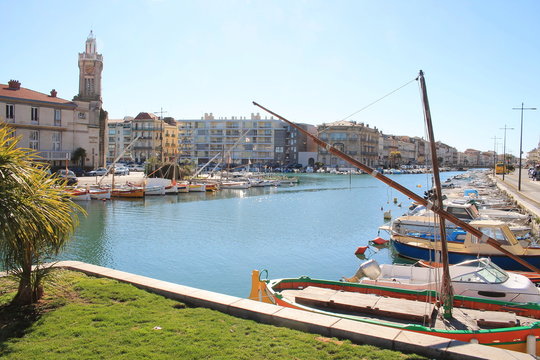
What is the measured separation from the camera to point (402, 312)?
1042cm

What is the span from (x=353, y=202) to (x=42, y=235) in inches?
1912

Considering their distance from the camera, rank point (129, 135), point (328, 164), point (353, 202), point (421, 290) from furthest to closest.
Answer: point (328, 164), point (129, 135), point (353, 202), point (421, 290)

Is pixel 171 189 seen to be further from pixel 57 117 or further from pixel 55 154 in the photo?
pixel 57 117

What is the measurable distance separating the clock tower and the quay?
7797 centimetres

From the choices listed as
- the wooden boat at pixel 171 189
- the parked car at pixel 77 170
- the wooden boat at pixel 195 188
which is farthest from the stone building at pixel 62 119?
the wooden boat at pixel 195 188

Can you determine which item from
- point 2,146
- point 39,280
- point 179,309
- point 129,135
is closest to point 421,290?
point 179,309

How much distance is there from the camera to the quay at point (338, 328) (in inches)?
267

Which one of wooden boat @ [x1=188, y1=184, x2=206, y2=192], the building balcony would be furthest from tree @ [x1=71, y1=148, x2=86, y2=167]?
wooden boat @ [x1=188, y1=184, x2=206, y2=192]

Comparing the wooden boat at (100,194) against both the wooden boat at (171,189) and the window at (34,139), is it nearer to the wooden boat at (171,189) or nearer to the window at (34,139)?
the wooden boat at (171,189)

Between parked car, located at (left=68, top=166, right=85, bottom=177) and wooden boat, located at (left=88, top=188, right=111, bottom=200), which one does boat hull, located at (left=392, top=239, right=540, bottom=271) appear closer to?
wooden boat, located at (left=88, top=188, right=111, bottom=200)

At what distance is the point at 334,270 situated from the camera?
21.5 metres

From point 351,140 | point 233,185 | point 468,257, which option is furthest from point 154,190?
point 351,140

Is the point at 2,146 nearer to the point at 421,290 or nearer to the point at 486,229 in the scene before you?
the point at 421,290

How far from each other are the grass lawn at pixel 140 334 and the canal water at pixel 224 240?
351 inches
